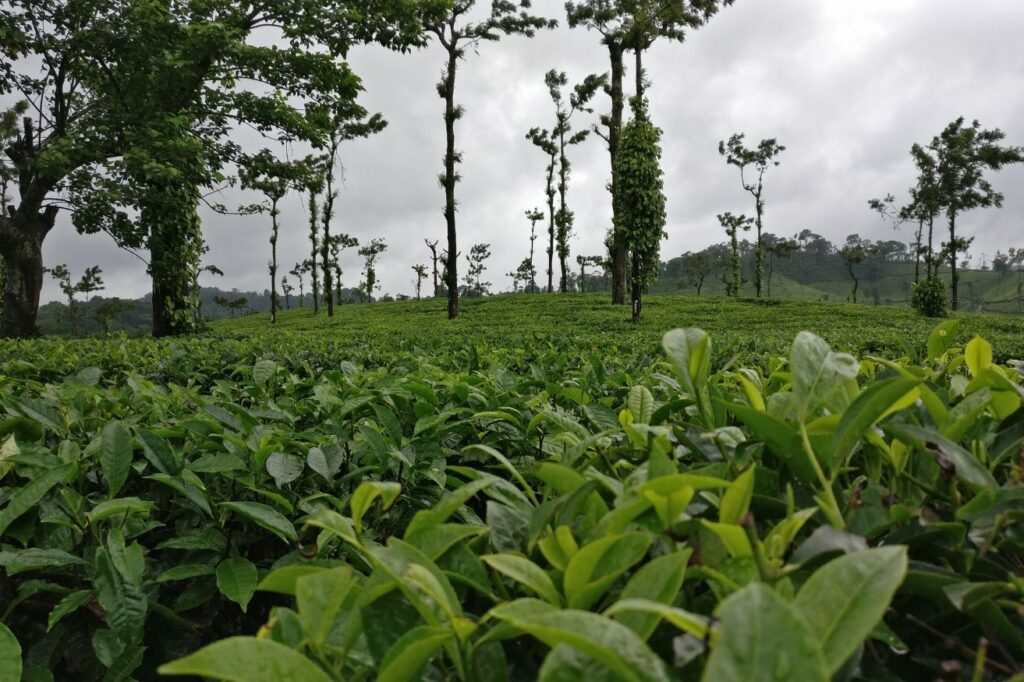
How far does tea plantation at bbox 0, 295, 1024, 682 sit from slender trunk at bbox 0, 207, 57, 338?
16.7m

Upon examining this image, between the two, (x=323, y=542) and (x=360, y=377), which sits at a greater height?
(x=360, y=377)

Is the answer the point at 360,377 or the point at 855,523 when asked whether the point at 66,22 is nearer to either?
the point at 360,377

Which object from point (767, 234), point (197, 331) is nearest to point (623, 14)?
point (197, 331)

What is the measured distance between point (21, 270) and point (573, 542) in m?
18.5

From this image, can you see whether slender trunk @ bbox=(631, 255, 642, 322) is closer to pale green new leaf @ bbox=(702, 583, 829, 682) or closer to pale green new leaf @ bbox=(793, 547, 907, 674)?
pale green new leaf @ bbox=(793, 547, 907, 674)

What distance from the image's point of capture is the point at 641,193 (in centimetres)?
2141

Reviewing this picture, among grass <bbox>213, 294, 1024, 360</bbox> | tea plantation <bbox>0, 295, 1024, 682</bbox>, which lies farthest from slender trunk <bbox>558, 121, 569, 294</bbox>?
tea plantation <bbox>0, 295, 1024, 682</bbox>

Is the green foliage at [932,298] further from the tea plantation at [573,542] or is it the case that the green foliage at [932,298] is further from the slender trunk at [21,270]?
the slender trunk at [21,270]

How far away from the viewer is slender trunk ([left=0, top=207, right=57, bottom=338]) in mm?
14237

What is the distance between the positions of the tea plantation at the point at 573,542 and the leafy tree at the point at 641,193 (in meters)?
20.7

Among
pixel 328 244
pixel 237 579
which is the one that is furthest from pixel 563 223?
pixel 237 579

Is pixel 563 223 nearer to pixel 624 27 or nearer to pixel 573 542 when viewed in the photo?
pixel 624 27

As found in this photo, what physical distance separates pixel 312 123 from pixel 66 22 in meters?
5.65

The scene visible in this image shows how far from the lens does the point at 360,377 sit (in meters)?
2.34
